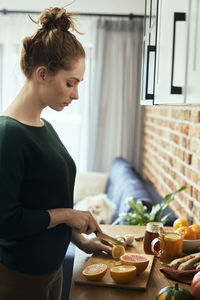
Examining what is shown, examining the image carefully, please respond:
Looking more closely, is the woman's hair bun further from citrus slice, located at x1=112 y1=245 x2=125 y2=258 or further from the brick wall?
the brick wall

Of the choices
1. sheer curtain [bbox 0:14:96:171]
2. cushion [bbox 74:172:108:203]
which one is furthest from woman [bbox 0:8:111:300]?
sheer curtain [bbox 0:14:96:171]

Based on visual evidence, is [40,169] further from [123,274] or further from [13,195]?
[123,274]

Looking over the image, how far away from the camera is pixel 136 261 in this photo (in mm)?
1298

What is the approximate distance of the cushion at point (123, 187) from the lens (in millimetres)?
2632

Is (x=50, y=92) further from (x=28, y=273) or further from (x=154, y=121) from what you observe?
(x=154, y=121)

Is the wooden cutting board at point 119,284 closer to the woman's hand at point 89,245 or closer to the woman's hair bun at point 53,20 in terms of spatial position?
the woman's hand at point 89,245

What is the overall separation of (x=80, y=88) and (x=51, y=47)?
3.13 meters

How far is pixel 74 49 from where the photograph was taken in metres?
1.25

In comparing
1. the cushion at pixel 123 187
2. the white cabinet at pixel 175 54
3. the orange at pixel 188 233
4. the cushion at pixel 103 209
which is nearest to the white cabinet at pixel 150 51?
the white cabinet at pixel 175 54

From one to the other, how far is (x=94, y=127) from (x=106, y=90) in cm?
42

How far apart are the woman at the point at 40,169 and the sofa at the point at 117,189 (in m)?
1.02

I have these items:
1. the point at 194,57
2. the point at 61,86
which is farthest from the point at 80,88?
the point at 194,57

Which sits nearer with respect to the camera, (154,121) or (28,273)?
(28,273)

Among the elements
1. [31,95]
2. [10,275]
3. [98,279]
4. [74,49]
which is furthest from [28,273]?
[74,49]
